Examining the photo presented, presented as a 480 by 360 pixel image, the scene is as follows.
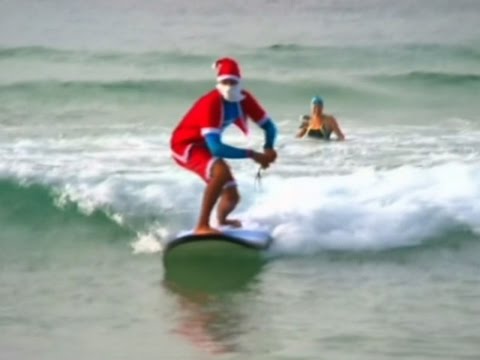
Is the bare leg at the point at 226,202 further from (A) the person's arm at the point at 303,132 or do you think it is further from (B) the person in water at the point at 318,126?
(A) the person's arm at the point at 303,132

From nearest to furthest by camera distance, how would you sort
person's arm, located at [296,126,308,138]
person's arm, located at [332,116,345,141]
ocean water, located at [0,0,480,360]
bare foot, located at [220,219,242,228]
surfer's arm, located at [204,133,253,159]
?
ocean water, located at [0,0,480,360]
surfer's arm, located at [204,133,253,159]
bare foot, located at [220,219,242,228]
person's arm, located at [332,116,345,141]
person's arm, located at [296,126,308,138]

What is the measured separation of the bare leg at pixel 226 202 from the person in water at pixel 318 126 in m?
5.94

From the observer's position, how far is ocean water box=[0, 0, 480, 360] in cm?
1039

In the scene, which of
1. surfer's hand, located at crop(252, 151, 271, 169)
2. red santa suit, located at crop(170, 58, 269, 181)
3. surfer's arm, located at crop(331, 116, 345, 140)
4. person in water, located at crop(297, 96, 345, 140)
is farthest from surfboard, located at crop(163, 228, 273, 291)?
surfer's arm, located at crop(331, 116, 345, 140)

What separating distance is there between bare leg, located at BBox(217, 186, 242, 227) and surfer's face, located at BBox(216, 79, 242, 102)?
638 mm

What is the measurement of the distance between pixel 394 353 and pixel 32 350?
6.62 feet

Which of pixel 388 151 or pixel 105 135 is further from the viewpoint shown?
pixel 105 135

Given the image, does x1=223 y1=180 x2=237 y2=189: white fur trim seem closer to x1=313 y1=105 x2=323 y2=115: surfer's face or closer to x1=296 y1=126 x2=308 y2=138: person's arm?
x1=296 y1=126 x2=308 y2=138: person's arm

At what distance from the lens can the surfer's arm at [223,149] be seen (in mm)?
11734

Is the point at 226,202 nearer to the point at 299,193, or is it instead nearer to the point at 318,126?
the point at 299,193

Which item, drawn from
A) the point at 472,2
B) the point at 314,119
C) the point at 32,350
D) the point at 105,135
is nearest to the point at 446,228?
the point at 32,350

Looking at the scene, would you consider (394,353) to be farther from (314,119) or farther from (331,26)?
(331,26)

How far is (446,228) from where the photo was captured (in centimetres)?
1329

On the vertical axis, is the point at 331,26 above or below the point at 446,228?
above
